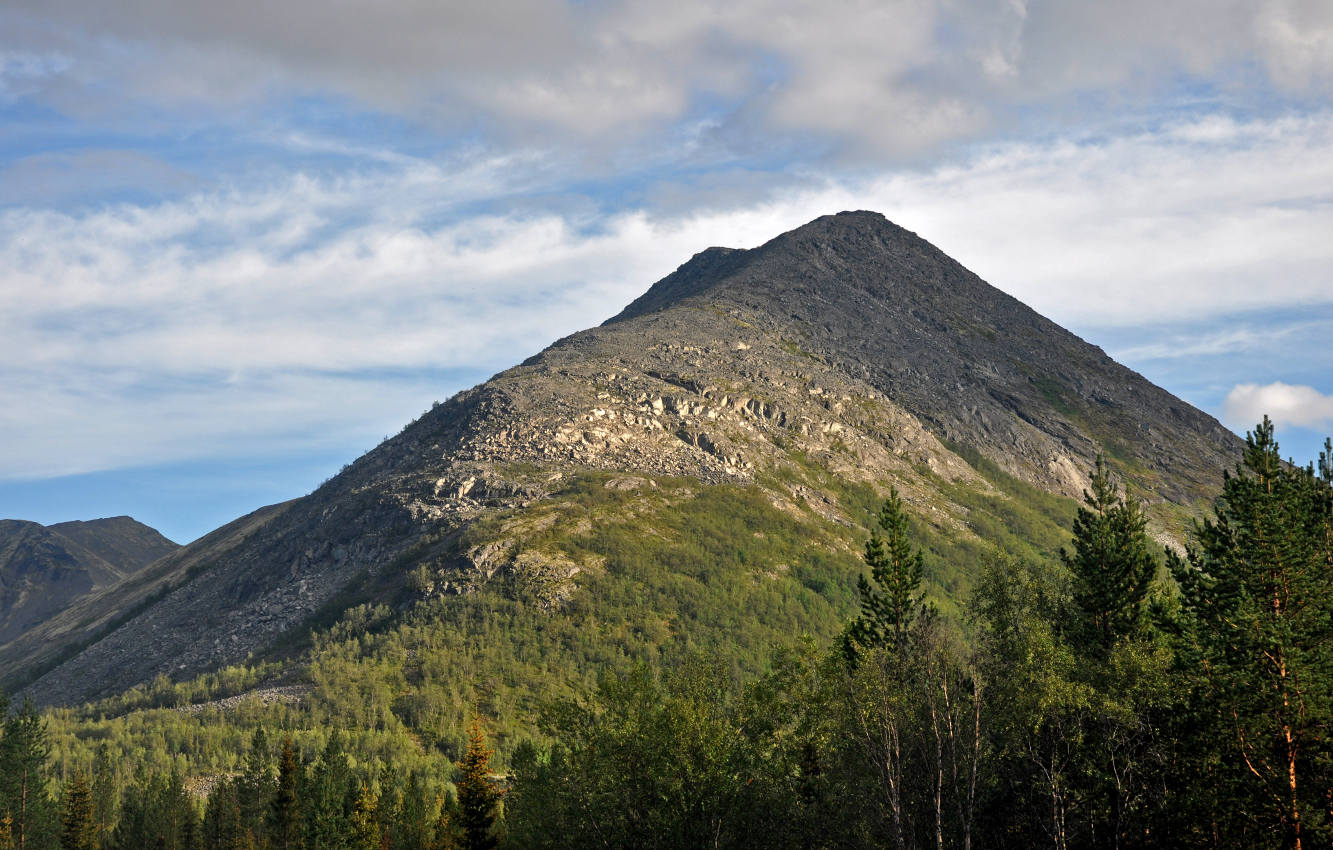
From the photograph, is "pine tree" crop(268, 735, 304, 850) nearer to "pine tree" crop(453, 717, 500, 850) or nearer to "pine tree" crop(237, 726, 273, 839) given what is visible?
"pine tree" crop(237, 726, 273, 839)

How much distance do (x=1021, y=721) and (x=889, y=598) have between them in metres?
22.6

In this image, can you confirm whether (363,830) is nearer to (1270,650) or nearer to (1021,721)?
(1021,721)

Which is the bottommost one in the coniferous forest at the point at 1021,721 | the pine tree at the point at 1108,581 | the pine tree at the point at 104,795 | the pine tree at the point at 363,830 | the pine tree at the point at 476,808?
the pine tree at the point at 104,795

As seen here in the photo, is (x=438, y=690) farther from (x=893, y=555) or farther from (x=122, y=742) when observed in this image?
(x=893, y=555)

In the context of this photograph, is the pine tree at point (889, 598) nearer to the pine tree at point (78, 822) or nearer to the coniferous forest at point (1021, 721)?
the coniferous forest at point (1021, 721)

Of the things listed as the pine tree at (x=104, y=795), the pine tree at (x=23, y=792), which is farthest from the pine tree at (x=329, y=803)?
the pine tree at (x=104, y=795)

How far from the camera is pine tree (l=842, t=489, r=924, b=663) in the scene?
7756cm

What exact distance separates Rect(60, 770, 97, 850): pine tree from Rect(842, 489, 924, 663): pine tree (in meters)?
97.3

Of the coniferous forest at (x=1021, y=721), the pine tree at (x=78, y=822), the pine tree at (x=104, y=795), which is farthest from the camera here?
the pine tree at (x=104, y=795)

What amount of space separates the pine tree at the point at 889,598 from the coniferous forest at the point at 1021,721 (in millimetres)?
249

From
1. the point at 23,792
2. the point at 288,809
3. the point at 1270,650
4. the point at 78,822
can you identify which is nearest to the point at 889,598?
the point at 1270,650

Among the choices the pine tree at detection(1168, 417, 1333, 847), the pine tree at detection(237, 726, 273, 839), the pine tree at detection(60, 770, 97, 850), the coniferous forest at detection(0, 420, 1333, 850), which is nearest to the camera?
the pine tree at detection(1168, 417, 1333, 847)

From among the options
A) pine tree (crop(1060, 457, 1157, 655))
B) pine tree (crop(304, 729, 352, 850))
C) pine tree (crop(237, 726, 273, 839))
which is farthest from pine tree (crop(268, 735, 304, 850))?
pine tree (crop(1060, 457, 1157, 655))

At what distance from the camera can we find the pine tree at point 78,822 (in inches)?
4663
